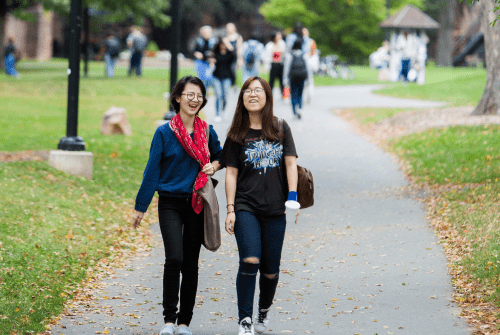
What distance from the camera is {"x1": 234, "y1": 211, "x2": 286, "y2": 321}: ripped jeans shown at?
15.7ft

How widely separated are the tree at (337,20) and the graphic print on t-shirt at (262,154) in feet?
141

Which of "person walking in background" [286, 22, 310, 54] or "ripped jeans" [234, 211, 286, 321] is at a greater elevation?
"person walking in background" [286, 22, 310, 54]

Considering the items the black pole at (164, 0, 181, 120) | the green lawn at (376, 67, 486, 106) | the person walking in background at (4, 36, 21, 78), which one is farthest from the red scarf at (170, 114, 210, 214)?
the person walking in background at (4, 36, 21, 78)

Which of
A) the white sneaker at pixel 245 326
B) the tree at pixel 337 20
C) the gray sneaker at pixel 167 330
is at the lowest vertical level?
the gray sneaker at pixel 167 330

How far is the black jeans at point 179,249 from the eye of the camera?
4816mm

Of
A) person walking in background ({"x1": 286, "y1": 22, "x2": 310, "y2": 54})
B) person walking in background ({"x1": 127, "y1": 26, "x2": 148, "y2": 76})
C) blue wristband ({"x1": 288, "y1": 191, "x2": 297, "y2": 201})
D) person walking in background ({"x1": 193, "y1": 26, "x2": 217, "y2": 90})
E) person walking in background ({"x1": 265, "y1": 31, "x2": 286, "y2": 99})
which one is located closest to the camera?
blue wristband ({"x1": 288, "y1": 191, "x2": 297, "y2": 201})

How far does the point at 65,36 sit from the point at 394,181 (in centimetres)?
5129

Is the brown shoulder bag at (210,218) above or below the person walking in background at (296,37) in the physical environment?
below

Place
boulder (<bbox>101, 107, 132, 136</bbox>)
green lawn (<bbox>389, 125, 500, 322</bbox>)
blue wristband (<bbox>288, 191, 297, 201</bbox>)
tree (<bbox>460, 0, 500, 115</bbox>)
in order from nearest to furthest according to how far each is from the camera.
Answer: blue wristband (<bbox>288, 191, 297, 201</bbox>) → green lawn (<bbox>389, 125, 500, 322</bbox>) → tree (<bbox>460, 0, 500, 115</bbox>) → boulder (<bbox>101, 107, 132, 136</bbox>)

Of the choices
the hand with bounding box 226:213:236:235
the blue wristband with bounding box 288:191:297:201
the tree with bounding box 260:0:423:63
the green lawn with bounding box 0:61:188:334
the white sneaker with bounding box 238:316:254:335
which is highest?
the tree with bounding box 260:0:423:63

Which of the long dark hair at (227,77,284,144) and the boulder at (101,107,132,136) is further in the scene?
the boulder at (101,107,132,136)

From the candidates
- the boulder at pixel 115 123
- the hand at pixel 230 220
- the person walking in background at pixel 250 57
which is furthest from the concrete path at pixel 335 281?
the person walking in background at pixel 250 57

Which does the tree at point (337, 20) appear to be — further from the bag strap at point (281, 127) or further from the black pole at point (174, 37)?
the bag strap at point (281, 127)

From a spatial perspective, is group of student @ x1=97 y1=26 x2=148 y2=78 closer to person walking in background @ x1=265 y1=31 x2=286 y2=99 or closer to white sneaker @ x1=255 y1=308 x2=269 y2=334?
person walking in background @ x1=265 y1=31 x2=286 y2=99
